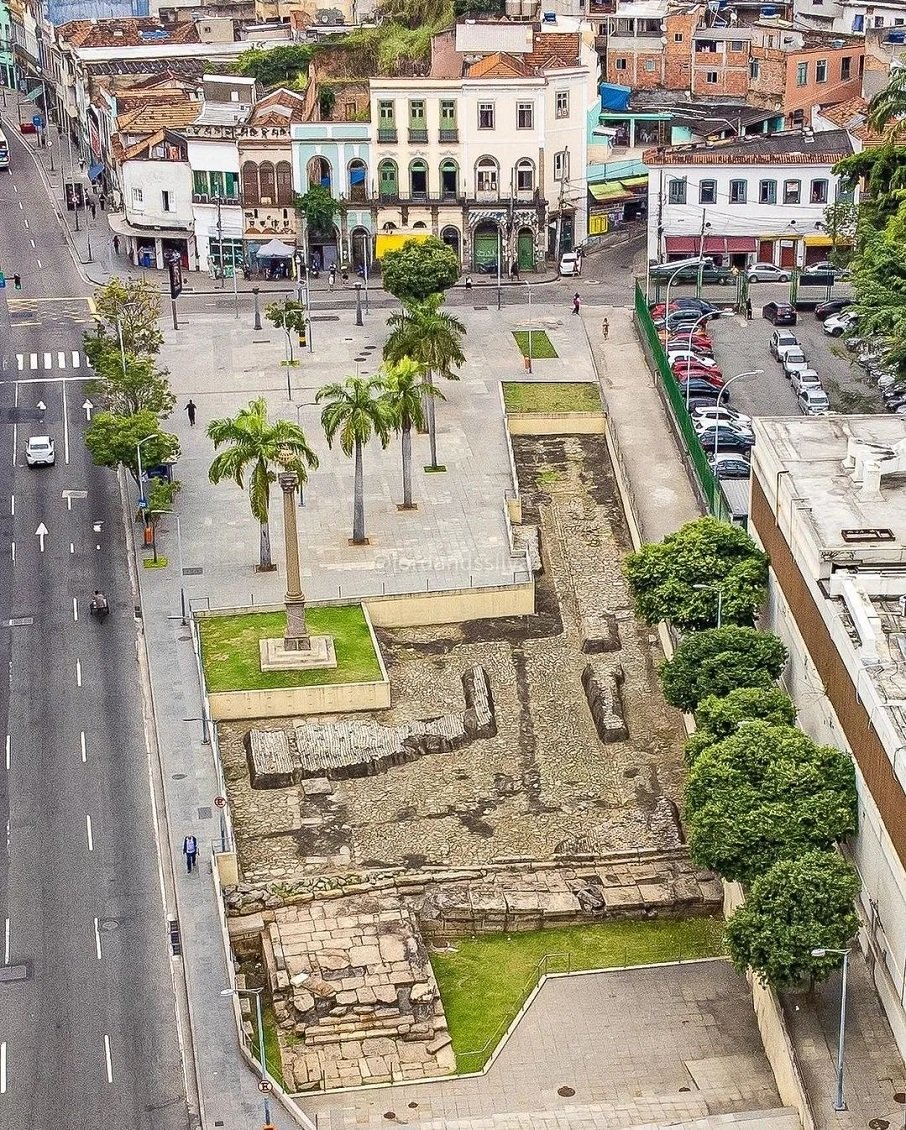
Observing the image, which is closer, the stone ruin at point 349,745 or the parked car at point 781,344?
the stone ruin at point 349,745

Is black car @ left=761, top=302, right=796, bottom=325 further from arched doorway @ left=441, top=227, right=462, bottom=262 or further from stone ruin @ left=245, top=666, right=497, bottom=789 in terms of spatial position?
stone ruin @ left=245, top=666, right=497, bottom=789

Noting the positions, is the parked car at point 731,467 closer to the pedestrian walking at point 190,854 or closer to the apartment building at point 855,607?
the apartment building at point 855,607

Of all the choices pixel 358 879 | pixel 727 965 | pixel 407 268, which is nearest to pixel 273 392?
pixel 407 268

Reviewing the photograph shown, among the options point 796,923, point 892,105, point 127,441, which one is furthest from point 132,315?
point 796,923

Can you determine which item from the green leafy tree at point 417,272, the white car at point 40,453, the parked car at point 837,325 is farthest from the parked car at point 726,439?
the white car at point 40,453

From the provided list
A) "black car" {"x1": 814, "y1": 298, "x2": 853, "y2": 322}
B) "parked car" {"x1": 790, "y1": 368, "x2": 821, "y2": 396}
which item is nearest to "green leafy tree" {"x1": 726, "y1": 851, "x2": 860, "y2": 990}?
"parked car" {"x1": 790, "y1": 368, "x2": 821, "y2": 396}

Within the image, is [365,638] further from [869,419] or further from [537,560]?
[869,419]

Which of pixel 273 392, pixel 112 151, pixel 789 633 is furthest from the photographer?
pixel 112 151

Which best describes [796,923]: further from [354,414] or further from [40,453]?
[40,453]
